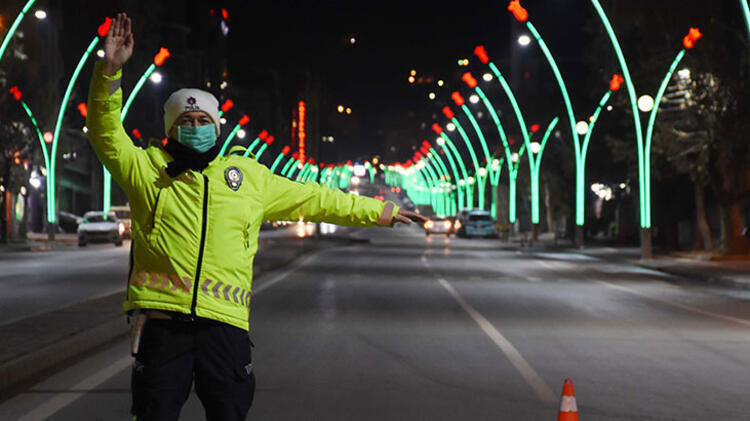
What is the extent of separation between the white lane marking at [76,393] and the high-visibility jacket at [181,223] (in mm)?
4170

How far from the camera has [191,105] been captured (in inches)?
215

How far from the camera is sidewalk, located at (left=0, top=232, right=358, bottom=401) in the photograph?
431 inches

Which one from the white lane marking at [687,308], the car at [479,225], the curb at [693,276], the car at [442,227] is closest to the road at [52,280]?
the white lane marking at [687,308]

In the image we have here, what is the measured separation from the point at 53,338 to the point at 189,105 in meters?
7.91

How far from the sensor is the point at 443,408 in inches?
378

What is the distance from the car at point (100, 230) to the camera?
52.3 m

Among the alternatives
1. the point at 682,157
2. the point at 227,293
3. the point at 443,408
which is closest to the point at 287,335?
the point at 443,408

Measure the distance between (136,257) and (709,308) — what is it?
16.8 metres

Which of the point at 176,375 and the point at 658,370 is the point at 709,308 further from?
the point at 176,375

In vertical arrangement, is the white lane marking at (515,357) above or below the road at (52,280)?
below

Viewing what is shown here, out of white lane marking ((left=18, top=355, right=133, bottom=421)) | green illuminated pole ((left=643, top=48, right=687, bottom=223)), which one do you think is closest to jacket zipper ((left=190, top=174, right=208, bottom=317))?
white lane marking ((left=18, top=355, right=133, bottom=421))

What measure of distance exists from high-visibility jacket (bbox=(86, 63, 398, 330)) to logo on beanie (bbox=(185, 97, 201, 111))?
0.24 metres

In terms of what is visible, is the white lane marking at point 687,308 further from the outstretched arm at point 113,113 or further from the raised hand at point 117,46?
the raised hand at point 117,46

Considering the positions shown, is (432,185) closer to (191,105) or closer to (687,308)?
(687,308)
